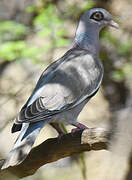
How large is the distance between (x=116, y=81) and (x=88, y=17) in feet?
12.3

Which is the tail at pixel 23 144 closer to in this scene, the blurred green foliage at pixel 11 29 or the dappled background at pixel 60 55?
the dappled background at pixel 60 55

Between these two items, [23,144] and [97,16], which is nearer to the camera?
[23,144]

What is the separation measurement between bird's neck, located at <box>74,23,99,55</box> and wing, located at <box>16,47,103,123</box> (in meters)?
0.14

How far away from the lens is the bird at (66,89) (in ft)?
9.84

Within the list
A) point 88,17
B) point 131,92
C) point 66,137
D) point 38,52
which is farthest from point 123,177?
point 66,137

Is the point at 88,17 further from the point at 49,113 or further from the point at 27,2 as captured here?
the point at 27,2

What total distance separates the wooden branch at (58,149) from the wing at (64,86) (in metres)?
0.22

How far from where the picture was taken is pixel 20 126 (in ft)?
10.4

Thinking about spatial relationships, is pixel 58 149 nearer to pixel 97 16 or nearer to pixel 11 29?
pixel 97 16

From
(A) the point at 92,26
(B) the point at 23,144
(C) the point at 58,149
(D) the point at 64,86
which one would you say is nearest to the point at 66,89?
(D) the point at 64,86

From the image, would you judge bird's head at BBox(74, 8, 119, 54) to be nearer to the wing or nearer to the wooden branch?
the wing

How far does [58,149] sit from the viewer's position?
3.00m

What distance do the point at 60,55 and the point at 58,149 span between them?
426cm

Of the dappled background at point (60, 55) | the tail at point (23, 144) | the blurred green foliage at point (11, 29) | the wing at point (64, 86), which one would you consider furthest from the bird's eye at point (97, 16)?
the blurred green foliage at point (11, 29)
